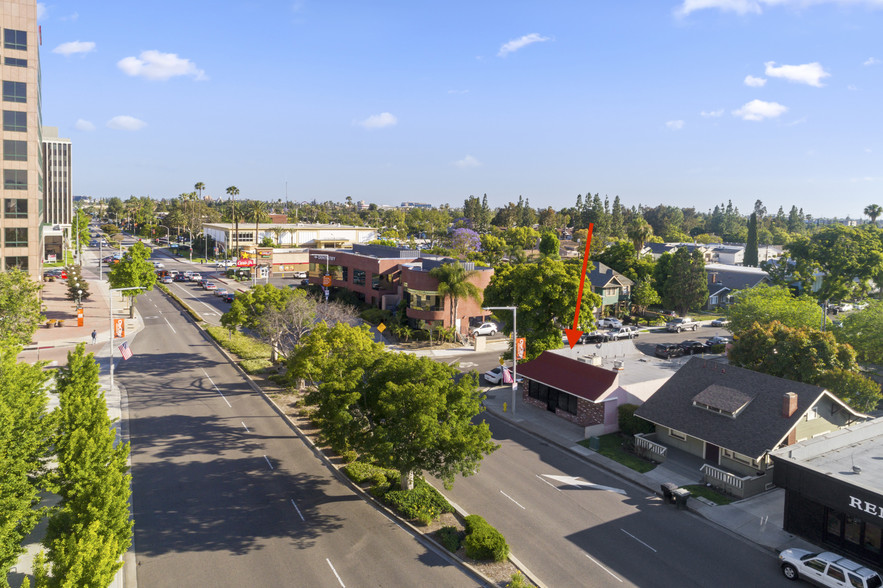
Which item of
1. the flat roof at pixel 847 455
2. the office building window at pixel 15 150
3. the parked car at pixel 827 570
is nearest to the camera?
the parked car at pixel 827 570

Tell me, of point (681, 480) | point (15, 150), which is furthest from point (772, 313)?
point (15, 150)

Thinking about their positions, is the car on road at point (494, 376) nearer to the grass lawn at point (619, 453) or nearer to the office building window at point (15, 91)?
the grass lawn at point (619, 453)

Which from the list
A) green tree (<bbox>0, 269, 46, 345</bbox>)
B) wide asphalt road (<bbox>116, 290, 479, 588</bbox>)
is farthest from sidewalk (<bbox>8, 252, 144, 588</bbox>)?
green tree (<bbox>0, 269, 46, 345</bbox>)

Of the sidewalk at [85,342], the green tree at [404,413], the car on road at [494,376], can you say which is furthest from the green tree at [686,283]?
the sidewalk at [85,342]

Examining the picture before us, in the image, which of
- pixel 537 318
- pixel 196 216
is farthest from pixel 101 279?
pixel 537 318

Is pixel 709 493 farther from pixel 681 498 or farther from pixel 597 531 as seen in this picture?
pixel 597 531

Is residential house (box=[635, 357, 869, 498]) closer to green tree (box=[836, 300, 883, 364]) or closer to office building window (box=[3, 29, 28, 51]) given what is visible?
green tree (box=[836, 300, 883, 364])
